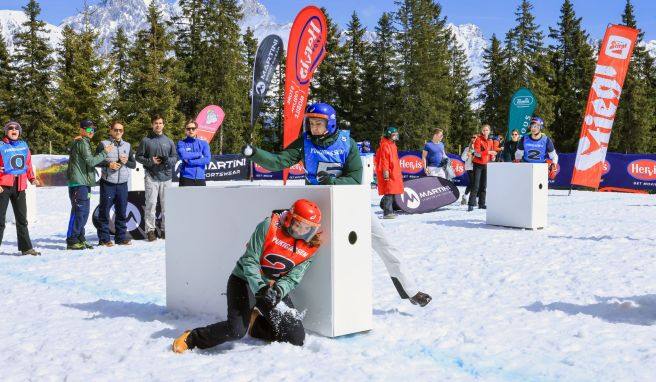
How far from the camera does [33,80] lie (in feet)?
141

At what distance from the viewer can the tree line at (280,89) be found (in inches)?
1554

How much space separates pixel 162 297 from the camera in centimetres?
492

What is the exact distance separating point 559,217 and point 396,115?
1359 inches

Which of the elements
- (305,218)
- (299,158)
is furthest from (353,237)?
(299,158)

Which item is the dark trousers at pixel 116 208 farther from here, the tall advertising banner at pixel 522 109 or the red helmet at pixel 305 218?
the tall advertising banner at pixel 522 109

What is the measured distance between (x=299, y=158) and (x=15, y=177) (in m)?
4.46

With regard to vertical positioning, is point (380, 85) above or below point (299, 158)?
above

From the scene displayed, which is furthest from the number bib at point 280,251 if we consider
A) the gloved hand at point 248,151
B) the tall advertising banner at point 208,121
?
the tall advertising banner at point 208,121

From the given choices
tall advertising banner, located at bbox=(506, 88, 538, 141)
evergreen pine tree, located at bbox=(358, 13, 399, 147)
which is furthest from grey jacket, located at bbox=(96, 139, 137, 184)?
evergreen pine tree, located at bbox=(358, 13, 399, 147)

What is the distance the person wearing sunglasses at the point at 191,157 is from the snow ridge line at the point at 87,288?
270 centimetres

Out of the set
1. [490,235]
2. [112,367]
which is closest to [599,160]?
[490,235]

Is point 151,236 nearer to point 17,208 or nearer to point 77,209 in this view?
point 77,209

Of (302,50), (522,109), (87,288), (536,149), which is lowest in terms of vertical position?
(87,288)

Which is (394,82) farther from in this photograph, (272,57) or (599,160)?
(272,57)
